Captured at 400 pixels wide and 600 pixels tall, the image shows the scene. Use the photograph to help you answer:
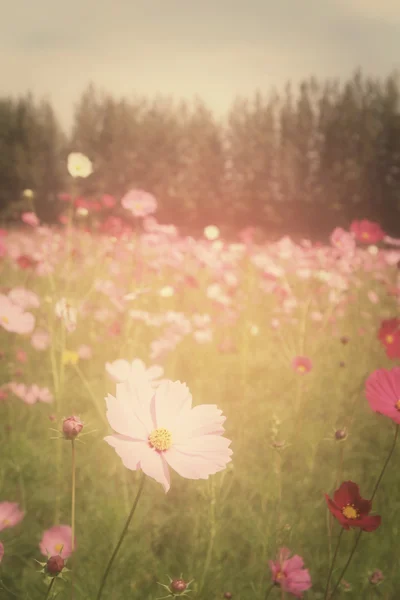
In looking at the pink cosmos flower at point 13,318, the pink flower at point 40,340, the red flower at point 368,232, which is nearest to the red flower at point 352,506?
the pink cosmos flower at point 13,318

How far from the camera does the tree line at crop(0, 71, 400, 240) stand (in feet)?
25.8

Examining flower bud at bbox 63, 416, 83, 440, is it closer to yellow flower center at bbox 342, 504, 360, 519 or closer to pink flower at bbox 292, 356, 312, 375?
yellow flower center at bbox 342, 504, 360, 519

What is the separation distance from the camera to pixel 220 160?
9125mm

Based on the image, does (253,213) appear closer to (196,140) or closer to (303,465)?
(196,140)

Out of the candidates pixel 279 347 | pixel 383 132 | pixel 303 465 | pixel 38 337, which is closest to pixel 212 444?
pixel 303 465

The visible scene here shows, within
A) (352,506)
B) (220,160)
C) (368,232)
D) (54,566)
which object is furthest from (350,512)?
(220,160)

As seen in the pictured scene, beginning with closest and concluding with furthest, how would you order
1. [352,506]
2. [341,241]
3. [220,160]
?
[352,506] → [341,241] → [220,160]

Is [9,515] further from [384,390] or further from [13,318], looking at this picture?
[384,390]

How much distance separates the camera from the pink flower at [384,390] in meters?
0.47

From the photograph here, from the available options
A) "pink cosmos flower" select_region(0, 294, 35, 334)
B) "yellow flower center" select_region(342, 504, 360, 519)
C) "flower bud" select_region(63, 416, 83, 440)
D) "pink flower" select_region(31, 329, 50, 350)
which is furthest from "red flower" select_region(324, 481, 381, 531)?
"pink flower" select_region(31, 329, 50, 350)

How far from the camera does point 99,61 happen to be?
6.30 ft

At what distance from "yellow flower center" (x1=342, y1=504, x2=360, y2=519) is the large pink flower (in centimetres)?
17

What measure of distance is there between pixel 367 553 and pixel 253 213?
27.4 feet

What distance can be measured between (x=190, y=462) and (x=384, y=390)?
9.2 inches
